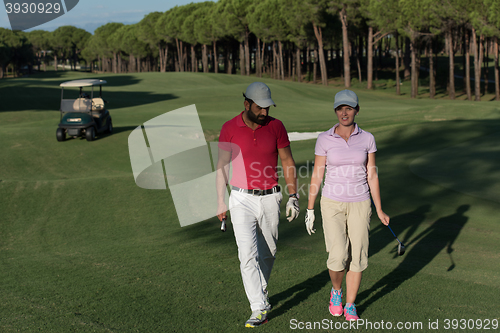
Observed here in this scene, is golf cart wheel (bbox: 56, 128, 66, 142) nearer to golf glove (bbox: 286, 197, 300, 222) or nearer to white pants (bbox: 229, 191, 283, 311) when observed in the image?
white pants (bbox: 229, 191, 283, 311)

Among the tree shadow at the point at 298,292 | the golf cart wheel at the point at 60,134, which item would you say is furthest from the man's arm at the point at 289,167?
the golf cart wheel at the point at 60,134

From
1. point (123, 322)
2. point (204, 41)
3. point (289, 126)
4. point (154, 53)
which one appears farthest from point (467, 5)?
point (154, 53)

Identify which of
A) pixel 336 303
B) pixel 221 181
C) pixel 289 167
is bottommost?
pixel 336 303

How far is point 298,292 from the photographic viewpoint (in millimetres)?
5406

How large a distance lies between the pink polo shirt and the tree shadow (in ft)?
4.10

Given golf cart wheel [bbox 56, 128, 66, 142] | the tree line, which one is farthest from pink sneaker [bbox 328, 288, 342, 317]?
the tree line

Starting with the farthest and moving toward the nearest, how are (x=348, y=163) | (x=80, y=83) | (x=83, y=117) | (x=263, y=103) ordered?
(x=83, y=117) → (x=80, y=83) → (x=263, y=103) → (x=348, y=163)

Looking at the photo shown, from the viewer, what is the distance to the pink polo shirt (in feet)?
15.4

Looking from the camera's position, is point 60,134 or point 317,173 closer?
point 317,173

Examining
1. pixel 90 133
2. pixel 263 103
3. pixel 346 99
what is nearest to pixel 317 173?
pixel 346 99

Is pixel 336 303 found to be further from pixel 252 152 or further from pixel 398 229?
pixel 398 229

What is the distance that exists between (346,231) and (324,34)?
61.2 metres

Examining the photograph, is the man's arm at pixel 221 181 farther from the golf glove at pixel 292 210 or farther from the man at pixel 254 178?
the golf glove at pixel 292 210

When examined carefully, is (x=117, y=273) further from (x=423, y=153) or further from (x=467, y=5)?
(x=467, y=5)
